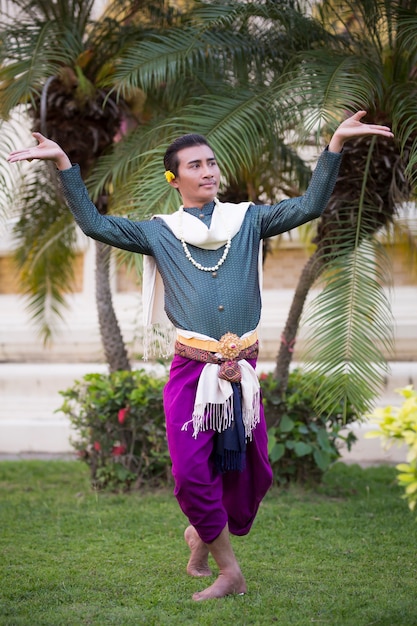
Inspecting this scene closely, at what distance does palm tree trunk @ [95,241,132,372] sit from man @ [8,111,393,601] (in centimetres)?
266

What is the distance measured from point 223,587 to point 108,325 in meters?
3.22

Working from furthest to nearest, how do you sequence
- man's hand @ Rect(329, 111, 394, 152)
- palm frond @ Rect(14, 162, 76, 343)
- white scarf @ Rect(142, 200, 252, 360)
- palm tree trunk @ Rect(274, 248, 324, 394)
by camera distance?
palm frond @ Rect(14, 162, 76, 343) → palm tree trunk @ Rect(274, 248, 324, 394) → white scarf @ Rect(142, 200, 252, 360) → man's hand @ Rect(329, 111, 394, 152)

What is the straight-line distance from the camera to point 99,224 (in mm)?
3990

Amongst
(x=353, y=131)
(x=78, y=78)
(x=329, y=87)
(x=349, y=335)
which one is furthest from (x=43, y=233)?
(x=353, y=131)

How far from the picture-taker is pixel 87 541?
16.8 ft

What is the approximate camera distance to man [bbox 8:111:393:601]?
153 inches

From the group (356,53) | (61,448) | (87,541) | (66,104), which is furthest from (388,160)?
(61,448)

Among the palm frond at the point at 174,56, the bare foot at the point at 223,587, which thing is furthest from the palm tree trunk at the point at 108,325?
the bare foot at the point at 223,587

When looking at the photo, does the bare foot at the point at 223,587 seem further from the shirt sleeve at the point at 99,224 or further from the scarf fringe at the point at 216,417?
the shirt sleeve at the point at 99,224

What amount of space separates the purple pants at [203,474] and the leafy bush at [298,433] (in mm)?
1857

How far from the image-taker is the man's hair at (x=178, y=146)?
13.5ft

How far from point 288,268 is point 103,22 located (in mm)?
3259

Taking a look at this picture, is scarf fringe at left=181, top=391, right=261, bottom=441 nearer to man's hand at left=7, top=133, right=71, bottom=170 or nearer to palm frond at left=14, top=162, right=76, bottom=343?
man's hand at left=7, top=133, right=71, bottom=170

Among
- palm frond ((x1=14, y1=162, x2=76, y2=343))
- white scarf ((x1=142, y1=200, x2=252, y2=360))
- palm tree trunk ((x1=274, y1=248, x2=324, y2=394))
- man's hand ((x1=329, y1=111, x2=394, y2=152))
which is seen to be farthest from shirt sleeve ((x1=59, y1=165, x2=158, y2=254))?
palm frond ((x1=14, y1=162, x2=76, y2=343))
